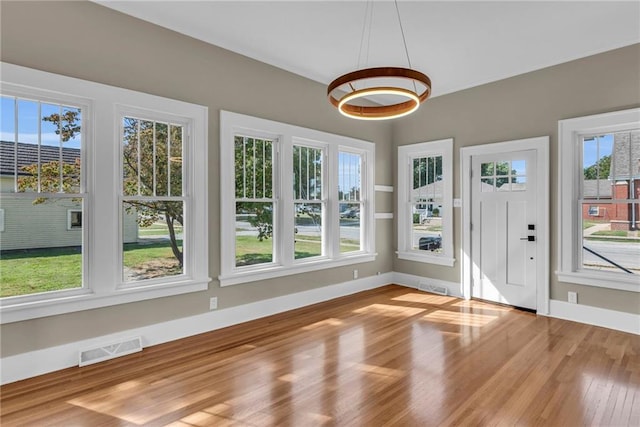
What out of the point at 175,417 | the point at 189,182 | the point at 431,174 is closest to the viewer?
the point at 175,417

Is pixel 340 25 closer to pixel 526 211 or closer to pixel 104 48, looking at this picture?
pixel 104 48

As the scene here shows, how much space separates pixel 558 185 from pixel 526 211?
0.49m

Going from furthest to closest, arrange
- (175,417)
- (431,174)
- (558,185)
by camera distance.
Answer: (431,174), (558,185), (175,417)

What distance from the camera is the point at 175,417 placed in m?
2.25

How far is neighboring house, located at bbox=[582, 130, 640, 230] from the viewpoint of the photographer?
3.86 m

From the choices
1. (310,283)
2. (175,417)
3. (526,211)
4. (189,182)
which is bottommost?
(175,417)

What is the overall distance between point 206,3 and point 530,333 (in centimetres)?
462

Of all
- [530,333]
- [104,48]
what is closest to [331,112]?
[104,48]

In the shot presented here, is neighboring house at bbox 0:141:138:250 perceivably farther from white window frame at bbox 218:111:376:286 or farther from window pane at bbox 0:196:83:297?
white window frame at bbox 218:111:376:286

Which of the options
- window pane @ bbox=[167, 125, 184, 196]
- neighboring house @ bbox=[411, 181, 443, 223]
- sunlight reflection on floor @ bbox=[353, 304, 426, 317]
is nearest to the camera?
window pane @ bbox=[167, 125, 184, 196]

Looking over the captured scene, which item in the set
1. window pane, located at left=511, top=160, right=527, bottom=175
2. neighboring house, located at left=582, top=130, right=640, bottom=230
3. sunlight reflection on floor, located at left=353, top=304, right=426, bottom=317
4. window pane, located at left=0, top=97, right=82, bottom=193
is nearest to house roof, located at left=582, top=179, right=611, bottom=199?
neighboring house, located at left=582, top=130, right=640, bottom=230

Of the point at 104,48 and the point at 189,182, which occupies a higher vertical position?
the point at 104,48

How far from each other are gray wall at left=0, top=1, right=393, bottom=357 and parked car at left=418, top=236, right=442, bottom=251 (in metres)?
1.81

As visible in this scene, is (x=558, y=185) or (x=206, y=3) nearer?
(x=206, y=3)
